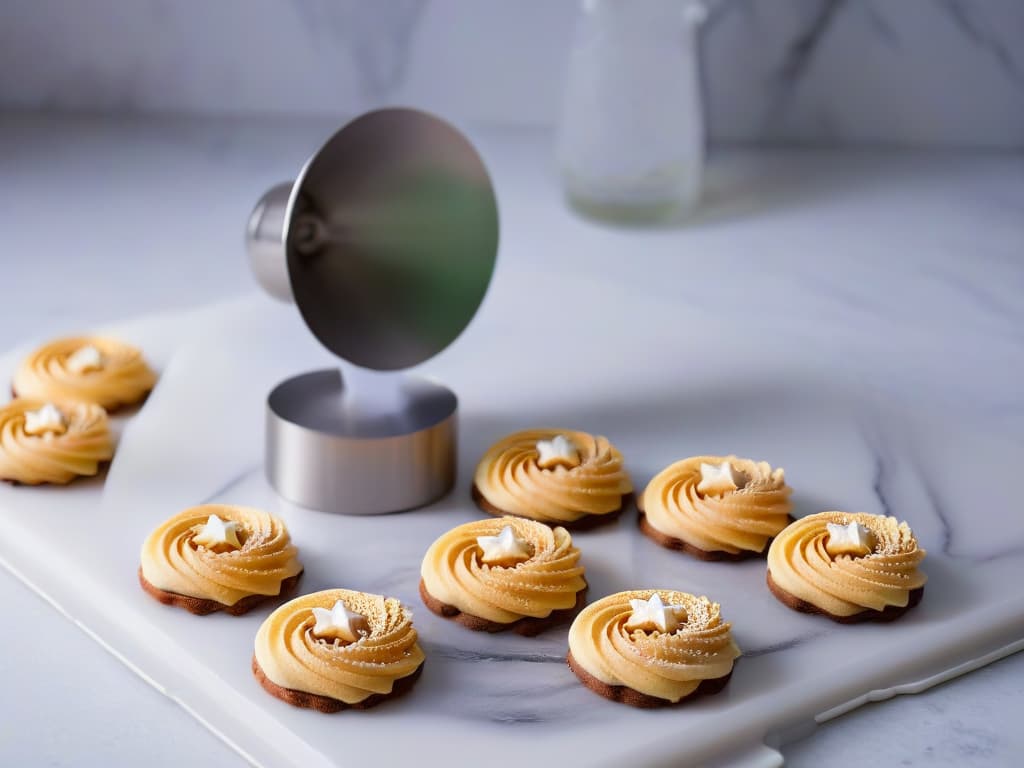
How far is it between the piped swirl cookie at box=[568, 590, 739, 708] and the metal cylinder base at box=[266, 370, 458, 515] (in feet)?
0.84

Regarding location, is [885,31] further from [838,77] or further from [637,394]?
[637,394]

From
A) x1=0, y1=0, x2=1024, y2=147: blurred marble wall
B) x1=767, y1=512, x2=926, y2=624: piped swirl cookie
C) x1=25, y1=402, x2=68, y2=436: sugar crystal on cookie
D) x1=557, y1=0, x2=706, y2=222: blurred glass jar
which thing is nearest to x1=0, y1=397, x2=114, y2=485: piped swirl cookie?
x1=25, y1=402, x2=68, y2=436: sugar crystal on cookie

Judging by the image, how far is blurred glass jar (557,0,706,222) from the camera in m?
1.94

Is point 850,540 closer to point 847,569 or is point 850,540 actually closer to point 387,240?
point 847,569

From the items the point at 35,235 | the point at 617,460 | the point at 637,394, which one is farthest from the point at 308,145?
the point at 617,460

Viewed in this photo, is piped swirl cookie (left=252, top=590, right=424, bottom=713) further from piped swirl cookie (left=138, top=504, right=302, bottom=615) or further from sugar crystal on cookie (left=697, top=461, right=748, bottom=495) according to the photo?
sugar crystal on cookie (left=697, top=461, right=748, bottom=495)

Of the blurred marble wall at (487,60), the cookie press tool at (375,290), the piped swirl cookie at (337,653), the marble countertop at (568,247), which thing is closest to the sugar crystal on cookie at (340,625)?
the piped swirl cookie at (337,653)

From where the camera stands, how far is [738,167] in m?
2.35

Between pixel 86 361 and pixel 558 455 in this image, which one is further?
pixel 86 361

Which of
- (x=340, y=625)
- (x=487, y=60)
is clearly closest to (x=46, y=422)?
(x=340, y=625)

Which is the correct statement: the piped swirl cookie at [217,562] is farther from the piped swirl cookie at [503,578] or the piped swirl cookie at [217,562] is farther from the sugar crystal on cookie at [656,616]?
the sugar crystal on cookie at [656,616]

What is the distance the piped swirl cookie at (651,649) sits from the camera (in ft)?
3.32

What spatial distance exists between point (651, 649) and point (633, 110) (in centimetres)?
109

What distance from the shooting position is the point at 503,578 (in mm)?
1105
